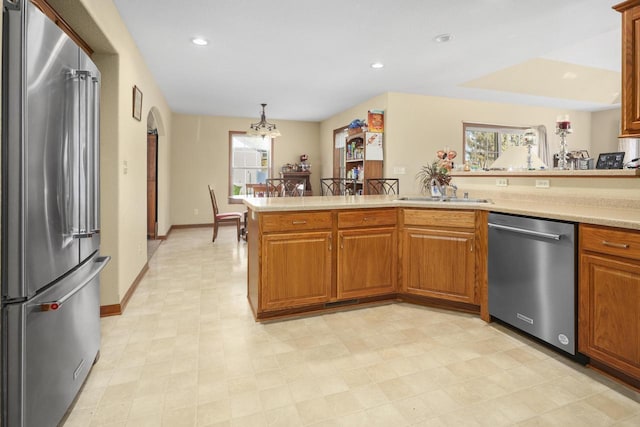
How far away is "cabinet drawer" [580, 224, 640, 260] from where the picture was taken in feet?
5.53

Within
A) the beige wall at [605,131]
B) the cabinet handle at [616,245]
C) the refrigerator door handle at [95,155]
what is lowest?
the cabinet handle at [616,245]

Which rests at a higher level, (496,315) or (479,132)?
(479,132)

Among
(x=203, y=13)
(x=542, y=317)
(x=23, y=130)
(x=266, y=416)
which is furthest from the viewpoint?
(x=203, y=13)

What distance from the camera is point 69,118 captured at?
1.48 meters

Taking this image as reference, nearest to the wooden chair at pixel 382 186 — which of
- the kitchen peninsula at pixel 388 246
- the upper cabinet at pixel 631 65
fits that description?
the kitchen peninsula at pixel 388 246

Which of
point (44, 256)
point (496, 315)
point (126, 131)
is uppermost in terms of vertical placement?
point (126, 131)

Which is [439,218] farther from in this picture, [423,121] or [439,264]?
[423,121]

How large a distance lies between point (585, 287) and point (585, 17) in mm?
2662

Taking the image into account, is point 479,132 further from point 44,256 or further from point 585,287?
point 44,256

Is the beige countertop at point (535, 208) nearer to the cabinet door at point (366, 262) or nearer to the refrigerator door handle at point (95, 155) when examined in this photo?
the cabinet door at point (366, 262)

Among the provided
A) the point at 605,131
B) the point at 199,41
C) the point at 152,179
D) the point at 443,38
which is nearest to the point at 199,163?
the point at 152,179

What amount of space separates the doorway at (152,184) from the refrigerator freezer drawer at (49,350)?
4912 mm

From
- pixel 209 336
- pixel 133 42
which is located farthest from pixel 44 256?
pixel 133 42

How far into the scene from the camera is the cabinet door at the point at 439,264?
2680 millimetres
